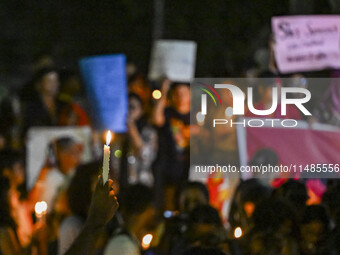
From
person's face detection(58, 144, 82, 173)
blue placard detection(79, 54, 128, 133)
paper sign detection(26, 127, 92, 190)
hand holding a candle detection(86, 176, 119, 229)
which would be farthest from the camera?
blue placard detection(79, 54, 128, 133)

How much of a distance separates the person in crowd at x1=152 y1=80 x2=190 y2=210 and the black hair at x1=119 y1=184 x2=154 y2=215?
249 centimetres

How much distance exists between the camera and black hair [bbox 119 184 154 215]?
4965 millimetres

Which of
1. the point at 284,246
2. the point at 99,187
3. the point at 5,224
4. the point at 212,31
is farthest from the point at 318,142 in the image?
the point at 212,31

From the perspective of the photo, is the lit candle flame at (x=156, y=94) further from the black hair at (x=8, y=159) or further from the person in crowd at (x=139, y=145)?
the black hair at (x=8, y=159)

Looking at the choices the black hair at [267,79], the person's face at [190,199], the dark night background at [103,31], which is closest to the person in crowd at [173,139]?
the black hair at [267,79]

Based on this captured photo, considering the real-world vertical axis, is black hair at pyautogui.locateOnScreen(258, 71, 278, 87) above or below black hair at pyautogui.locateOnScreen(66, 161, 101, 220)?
above

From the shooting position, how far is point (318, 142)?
715cm

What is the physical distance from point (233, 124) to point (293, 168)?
727 mm

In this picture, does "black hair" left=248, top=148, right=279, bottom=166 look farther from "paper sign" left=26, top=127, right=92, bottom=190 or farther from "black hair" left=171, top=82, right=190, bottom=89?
"paper sign" left=26, top=127, right=92, bottom=190

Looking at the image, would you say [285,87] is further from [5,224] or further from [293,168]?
[5,224]

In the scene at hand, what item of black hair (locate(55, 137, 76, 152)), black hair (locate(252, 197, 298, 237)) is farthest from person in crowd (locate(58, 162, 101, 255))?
black hair (locate(55, 137, 76, 152))

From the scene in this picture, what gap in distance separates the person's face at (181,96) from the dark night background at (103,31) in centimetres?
502

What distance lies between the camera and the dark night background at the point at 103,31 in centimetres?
1335

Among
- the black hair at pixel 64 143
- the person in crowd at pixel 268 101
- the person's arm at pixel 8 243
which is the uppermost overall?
the person in crowd at pixel 268 101
